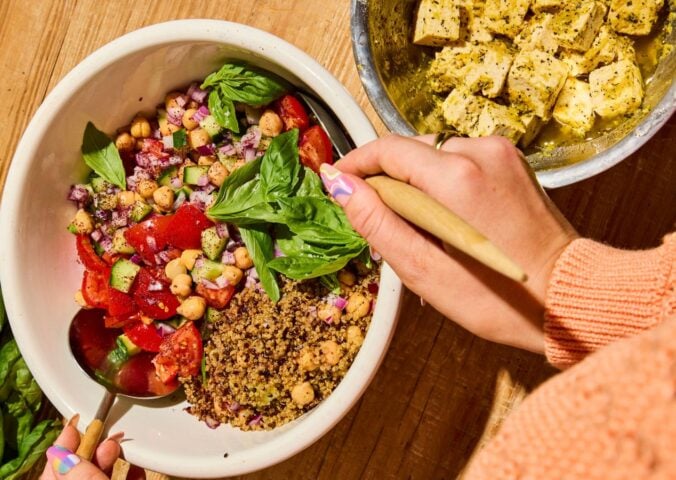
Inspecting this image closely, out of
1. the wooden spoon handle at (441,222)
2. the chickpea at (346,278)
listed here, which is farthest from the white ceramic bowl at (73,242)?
the wooden spoon handle at (441,222)

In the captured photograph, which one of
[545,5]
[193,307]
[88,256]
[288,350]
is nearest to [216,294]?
[193,307]

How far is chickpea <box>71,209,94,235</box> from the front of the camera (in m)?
1.25

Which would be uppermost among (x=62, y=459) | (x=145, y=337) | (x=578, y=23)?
(x=578, y=23)

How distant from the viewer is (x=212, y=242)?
3.88 ft

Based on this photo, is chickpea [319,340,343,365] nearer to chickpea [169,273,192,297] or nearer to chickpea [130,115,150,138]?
chickpea [169,273,192,297]

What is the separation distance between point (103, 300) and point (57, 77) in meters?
0.47

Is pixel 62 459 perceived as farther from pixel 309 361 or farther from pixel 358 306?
pixel 358 306

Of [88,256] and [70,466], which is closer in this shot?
[70,466]

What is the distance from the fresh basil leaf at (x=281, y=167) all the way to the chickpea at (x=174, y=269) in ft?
0.70

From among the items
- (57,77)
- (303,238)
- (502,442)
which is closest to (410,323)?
(303,238)

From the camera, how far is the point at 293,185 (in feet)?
3.69

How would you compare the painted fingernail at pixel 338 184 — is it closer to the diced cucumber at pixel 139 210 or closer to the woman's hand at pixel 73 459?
the diced cucumber at pixel 139 210

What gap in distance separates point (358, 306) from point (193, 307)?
28 cm

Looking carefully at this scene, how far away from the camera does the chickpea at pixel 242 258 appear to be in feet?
3.90
